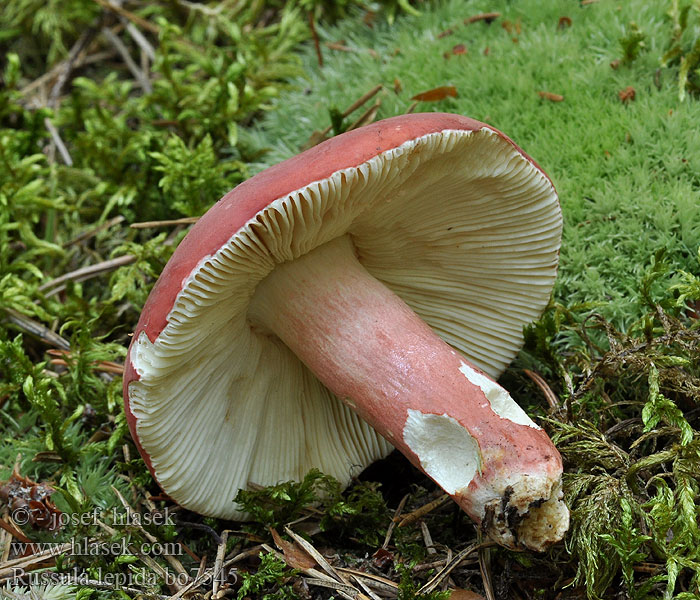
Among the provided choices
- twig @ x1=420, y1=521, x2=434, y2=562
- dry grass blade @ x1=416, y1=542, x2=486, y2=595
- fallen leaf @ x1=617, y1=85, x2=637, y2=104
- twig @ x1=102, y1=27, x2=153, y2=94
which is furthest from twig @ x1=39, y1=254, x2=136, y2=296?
fallen leaf @ x1=617, y1=85, x2=637, y2=104

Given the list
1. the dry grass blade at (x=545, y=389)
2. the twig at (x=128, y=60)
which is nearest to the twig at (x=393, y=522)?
the dry grass blade at (x=545, y=389)

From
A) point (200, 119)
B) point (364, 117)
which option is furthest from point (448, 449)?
point (200, 119)

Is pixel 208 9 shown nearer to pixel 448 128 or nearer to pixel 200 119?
pixel 200 119

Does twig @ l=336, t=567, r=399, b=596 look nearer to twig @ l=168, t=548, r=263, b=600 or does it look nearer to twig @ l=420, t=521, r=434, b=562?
twig @ l=420, t=521, r=434, b=562

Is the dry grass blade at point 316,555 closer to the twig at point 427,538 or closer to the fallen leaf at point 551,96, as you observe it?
the twig at point 427,538

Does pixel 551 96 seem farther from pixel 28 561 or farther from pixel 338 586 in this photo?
pixel 28 561

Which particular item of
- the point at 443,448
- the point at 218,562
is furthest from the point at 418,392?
the point at 218,562
